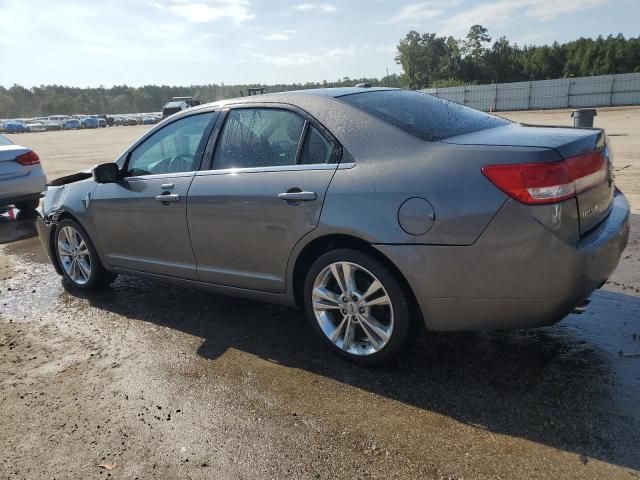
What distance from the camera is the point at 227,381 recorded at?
10.7 feet

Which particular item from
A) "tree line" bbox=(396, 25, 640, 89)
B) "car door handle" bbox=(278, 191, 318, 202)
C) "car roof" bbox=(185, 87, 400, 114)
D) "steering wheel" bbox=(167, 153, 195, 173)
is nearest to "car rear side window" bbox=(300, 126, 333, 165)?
"car door handle" bbox=(278, 191, 318, 202)

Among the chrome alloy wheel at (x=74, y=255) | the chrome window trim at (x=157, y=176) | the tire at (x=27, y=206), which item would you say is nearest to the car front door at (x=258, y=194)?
the chrome window trim at (x=157, y=176)

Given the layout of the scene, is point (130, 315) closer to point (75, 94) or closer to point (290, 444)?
point (290, 444)

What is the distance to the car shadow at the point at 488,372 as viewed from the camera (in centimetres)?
255

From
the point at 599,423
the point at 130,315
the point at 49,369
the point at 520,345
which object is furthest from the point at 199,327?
the point at 599,423

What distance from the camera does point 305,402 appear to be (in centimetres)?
297

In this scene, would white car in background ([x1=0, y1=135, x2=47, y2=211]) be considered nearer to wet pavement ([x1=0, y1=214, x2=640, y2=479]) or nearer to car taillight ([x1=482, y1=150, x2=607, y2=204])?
wet pavement ([x1=0, y1=214, x2=640, y2=479])

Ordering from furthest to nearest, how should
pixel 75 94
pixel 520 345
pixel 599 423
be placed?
1. pixel 75 94
2. pixel 520 345
3. pixel 599 423

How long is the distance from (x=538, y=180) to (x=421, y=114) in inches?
41.1

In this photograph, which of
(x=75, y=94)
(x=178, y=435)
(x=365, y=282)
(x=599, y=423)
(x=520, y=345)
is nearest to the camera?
(x=599, y=423)

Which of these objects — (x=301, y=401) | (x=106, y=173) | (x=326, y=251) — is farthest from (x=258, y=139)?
(x=301, y=401)

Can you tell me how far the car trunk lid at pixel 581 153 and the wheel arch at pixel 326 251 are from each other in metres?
0.76

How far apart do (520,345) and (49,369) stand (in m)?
3.16

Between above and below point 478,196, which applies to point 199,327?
below
